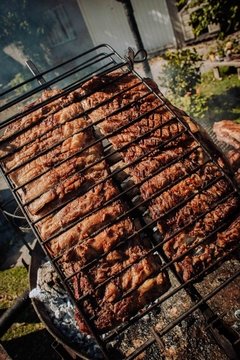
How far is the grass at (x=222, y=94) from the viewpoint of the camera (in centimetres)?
901

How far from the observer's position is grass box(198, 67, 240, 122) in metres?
9.01

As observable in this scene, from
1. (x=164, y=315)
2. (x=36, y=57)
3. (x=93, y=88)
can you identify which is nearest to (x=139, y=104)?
(x=93, y=88)

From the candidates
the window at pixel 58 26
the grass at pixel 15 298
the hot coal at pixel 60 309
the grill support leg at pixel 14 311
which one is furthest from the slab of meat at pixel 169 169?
the window at pixel 58 26

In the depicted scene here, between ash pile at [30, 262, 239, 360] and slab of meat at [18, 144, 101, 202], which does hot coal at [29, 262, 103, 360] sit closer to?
ash pile at [30, 262, 239, 360]

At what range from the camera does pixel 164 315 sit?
4.52 m

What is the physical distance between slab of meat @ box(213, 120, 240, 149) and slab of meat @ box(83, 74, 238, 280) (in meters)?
2.67

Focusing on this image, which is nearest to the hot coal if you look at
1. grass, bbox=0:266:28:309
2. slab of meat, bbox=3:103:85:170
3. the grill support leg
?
the grill support leg

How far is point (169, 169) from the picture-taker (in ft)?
10.3

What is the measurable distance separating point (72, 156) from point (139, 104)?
3.40 feet

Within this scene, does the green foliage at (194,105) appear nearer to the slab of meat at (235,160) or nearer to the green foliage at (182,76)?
the green foliage at (182,76)

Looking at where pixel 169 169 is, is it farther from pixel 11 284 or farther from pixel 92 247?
pixel 11 284

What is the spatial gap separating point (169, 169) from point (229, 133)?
341 centimetres

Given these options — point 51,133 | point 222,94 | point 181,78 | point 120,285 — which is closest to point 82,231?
point 120,285

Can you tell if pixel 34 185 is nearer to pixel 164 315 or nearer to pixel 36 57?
pixel 164 315
